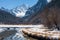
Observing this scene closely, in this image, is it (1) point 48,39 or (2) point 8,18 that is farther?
(2) point 8,18

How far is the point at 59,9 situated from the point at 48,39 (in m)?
23.4

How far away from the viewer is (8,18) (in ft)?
595

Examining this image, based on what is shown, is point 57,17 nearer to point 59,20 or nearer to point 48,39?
point 59,20

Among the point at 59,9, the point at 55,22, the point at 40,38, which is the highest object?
the point at 59,9

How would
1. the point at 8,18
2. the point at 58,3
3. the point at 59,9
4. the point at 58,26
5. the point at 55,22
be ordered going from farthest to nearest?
1. the point at 8,18
2. the point at 58,3
3. the point at 59,9
4. the point at 55,22
5. the point at 58,26

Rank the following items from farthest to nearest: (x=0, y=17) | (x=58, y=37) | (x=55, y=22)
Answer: (x=0, y=17) → (x=55, y=22) → (x=58, y=37)

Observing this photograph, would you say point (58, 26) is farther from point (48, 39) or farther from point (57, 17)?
point (48, 39)

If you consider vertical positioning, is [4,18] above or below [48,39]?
above

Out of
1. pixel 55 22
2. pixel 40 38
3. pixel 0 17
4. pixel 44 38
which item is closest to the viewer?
pixel 44 38

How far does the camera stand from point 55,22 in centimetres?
4578

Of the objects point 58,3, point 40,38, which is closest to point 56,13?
point 58,3

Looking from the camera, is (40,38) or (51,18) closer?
(40,38)

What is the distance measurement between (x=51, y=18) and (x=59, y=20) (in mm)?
2889

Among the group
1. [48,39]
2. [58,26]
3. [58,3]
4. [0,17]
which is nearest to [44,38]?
[48,39]
